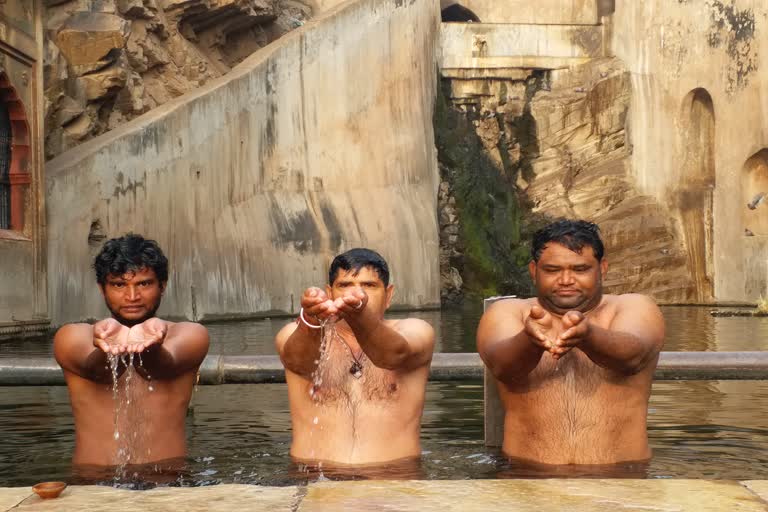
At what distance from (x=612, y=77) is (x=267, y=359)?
2097cm

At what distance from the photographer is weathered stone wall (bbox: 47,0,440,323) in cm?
1622

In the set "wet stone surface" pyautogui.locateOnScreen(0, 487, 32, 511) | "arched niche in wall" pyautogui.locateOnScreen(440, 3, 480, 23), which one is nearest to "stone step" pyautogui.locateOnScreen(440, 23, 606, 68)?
"arched niche in wall" pyautogui.locateOnScreen(440, 3, 480, 23)

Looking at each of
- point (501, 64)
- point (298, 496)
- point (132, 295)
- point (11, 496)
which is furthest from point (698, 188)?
point (11, 496)

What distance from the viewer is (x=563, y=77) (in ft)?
84.6

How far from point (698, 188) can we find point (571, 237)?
20324mm

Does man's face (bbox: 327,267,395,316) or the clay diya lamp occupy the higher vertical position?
man's face (bbox: 327,267,395,316)

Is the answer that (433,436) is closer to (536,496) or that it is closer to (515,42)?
(536,496)

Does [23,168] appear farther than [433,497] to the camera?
Yes

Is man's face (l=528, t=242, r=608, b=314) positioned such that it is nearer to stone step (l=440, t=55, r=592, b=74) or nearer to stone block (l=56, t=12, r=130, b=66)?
stone block (l=56, t=12, r=130, b=66)

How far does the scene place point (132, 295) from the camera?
4.82 m

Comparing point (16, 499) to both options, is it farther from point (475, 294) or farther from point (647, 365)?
point (475, 294)

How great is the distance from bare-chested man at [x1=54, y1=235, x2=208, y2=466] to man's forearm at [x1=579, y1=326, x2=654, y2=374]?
169 cm

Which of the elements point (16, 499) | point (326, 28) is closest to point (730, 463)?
point (16, 499)

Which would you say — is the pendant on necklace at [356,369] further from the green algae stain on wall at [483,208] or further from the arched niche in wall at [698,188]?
the arched niche in wall at [698,188]
